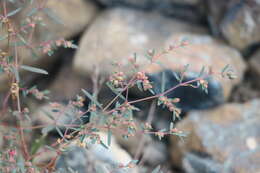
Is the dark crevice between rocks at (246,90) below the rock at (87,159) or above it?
above

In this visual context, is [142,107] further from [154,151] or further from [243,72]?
[243,72]

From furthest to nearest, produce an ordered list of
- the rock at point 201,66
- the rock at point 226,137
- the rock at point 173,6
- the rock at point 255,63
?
the rock at point 173,6
the rock at point 255,63
the rock at point 201,66
the rock at point 226,137

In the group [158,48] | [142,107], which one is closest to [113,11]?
[158,48]

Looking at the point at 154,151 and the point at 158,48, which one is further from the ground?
the point at 158,48

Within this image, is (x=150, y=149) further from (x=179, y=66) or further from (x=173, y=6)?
(x=173, y=6)

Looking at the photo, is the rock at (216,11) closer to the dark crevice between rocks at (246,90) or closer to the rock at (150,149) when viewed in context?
the dark crevice between rocks at (246,90)

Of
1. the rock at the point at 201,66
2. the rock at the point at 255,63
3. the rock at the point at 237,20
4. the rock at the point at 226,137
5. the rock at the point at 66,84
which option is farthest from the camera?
the rock at the point at 66,84

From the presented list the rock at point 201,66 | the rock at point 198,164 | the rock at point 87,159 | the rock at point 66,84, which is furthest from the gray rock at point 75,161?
the rock at point 66,84

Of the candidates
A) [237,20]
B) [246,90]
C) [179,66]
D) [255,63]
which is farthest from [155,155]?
[237,20]
